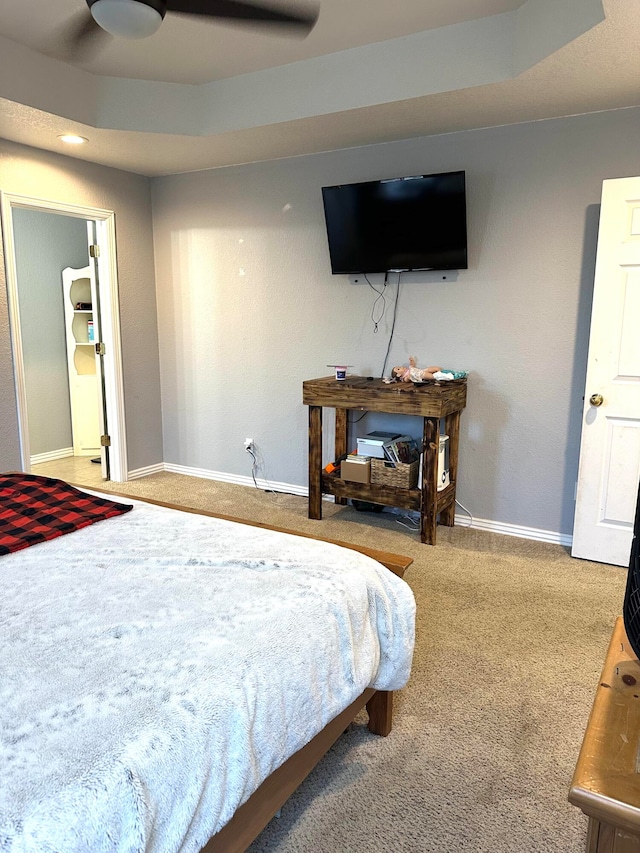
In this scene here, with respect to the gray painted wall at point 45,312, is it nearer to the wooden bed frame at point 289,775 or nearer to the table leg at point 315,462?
the table leg at point 315,462

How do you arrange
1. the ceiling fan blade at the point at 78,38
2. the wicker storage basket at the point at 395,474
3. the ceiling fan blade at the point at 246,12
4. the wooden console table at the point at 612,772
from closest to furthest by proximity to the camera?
the wooden console table at the point at 612,772 → the ceiling fan blade at the point at 246,12 → the ceiling fan blade at the point at 78,38 → the wicker storage basket at the point at 395,474

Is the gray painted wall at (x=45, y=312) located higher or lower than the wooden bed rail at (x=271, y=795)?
Result: higher

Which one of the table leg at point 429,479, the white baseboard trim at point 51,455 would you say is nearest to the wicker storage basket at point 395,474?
the table leg at point 429,479

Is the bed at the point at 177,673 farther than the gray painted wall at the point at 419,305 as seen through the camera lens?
No

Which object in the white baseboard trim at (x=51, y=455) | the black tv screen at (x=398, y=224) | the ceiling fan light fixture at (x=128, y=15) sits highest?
the ceiling fan light fixture at (x=128, y=15)

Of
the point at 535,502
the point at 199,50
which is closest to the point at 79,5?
the point at 199,50

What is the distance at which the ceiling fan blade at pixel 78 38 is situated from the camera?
2197 mm

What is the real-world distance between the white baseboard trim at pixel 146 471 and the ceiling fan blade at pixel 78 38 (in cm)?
287

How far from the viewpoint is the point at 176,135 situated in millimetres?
3545

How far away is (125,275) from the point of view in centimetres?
454

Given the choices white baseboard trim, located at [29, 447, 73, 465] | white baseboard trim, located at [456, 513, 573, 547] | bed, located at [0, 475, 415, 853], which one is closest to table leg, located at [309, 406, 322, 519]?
white baseboard trim, located at [456, 513, 573, 547]

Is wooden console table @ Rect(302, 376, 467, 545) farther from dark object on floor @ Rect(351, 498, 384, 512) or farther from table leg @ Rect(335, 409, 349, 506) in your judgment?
dark object on floor @ Rect(351, 498, 384, 512)

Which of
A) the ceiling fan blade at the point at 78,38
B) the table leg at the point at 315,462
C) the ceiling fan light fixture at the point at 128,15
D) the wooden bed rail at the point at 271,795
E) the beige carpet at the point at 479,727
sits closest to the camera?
the wooden bed rail at the point at 271,795

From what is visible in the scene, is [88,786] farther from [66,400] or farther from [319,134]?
[66,400]
